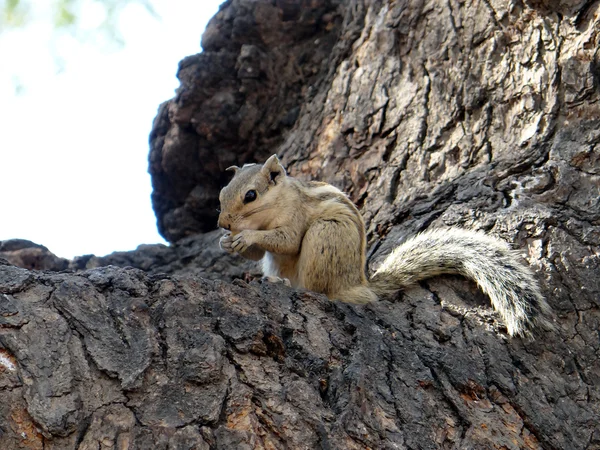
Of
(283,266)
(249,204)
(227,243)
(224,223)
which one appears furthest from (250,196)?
(283,266)

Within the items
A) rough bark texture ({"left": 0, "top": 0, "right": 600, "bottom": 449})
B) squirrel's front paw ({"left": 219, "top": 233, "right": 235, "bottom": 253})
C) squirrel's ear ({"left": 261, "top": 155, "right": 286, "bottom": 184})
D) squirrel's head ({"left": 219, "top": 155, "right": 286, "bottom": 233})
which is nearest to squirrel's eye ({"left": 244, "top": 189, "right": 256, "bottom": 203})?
squirrel's head ({"left": 219, "top": 155, "right": 286, "bottom": 233})

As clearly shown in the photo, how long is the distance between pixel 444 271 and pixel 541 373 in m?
0.86

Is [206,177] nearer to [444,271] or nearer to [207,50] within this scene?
[207,50]

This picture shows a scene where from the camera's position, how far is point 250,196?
16.0 ft

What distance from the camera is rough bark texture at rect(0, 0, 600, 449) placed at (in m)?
2.95

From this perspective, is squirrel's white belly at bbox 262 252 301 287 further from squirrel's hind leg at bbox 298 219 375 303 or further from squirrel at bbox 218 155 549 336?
squirrel's hind leg at bbox 298 219 375 303

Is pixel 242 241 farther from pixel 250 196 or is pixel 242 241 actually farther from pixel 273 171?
pixel 273 171

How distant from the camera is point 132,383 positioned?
116 inches

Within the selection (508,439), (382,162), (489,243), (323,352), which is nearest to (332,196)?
(382,162)

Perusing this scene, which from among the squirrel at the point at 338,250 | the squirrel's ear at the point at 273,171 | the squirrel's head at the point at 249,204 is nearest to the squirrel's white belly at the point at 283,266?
the squirrel at the point at 338,250

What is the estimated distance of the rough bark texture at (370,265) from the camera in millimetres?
2951

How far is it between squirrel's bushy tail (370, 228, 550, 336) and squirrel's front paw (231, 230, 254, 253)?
0.76 meters

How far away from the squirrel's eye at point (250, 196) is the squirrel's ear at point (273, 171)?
156 mm

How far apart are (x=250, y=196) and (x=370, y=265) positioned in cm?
87
